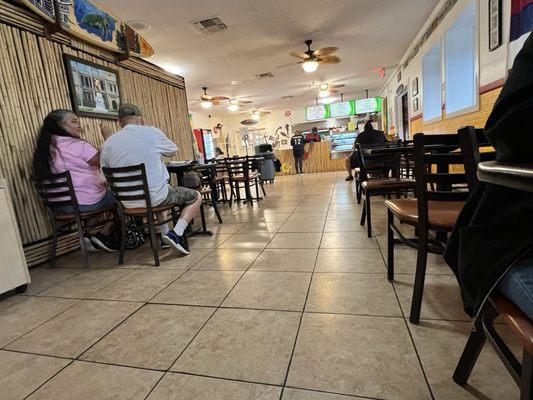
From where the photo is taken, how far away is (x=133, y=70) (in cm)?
463

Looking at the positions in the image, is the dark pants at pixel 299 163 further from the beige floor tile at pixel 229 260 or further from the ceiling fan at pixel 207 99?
the beige floor tile at pixel 229 260

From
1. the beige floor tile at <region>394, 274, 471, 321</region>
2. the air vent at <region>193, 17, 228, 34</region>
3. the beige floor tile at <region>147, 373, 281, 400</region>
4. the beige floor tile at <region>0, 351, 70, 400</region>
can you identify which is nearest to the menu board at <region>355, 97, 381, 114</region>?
the air vent at <region>193, 17, 228, 34</region>

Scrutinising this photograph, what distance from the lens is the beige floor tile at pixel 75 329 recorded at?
1488 mm

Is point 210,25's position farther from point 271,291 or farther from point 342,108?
point 342,108

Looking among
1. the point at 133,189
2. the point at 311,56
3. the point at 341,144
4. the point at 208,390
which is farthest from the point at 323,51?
the point at 341,144

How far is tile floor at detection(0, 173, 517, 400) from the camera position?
44.4 inches

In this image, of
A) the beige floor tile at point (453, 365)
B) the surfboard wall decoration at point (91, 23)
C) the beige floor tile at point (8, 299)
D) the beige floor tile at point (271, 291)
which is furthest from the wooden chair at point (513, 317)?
the surfboard wall decoration at point (91, 23)

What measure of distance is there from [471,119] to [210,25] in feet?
13.8

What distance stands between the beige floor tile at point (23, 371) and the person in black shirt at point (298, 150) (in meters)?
10.1

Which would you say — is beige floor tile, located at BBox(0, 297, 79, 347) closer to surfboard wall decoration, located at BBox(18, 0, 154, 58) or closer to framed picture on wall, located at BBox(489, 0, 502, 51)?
surfboard wall decoration, located at BBox(18, 0, 154, 58)

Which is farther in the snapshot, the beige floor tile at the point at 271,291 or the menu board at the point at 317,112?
the menu board at the point at 317,112

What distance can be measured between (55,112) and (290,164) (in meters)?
9.23

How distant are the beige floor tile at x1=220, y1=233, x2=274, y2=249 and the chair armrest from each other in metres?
2.31

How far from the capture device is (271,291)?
6.18 feet
